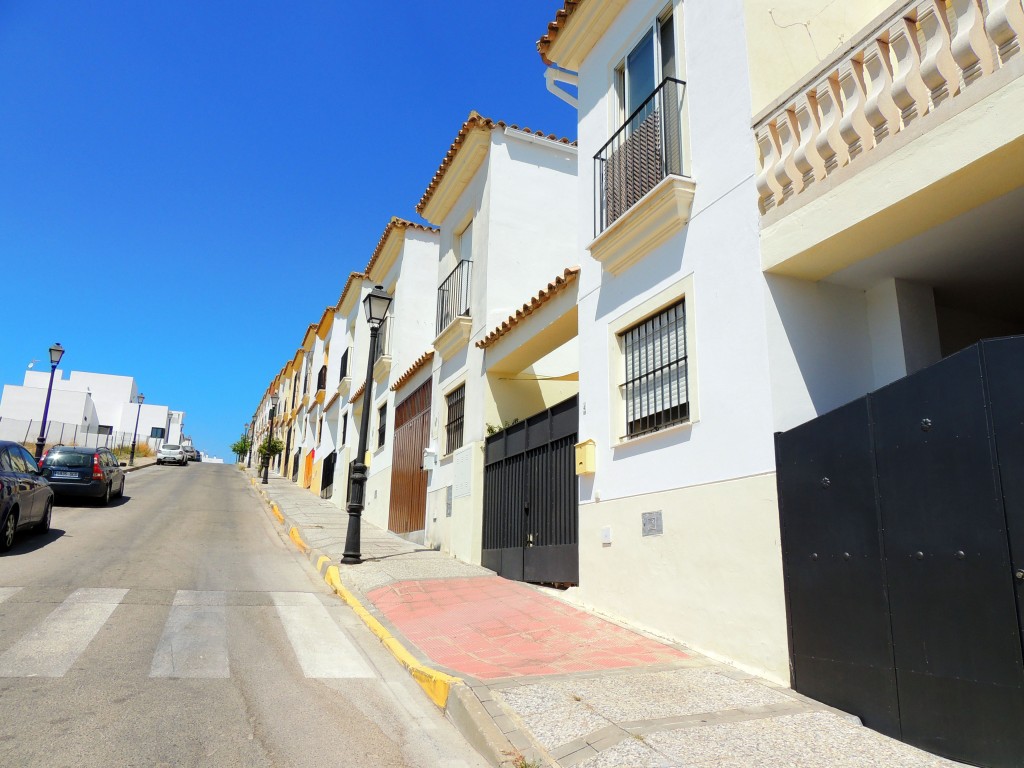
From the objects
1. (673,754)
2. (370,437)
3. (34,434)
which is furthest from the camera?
(34,434)

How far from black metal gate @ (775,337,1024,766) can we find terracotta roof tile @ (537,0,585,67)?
6.36 m

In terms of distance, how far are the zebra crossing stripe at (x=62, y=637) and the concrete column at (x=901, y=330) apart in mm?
6654

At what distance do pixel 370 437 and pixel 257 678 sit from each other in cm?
1524

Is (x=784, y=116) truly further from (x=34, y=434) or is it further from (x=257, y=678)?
(x=34, y=434)

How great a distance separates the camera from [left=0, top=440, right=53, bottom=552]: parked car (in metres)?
9.63

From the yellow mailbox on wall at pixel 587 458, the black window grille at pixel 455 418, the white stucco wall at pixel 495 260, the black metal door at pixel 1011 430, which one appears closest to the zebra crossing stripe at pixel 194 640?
the yellow mailbox on wall at pixel 587 458

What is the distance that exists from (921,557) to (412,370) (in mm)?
12439

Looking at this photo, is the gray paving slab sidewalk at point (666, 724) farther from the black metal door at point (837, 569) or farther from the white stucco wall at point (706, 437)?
the white stucco wall at point (706, 437)

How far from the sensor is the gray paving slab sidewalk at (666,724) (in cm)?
379

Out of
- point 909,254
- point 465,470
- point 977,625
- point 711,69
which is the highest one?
point 711,69

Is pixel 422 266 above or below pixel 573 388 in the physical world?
above

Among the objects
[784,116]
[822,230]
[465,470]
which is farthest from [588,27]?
[465,470]

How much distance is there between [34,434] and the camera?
4750 centimetres

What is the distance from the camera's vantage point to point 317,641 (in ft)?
21.5
